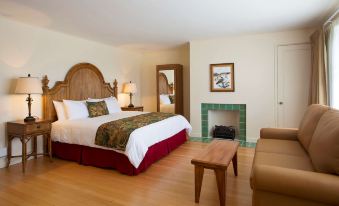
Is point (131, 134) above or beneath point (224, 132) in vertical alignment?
above

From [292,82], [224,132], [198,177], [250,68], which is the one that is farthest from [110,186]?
[292,82]

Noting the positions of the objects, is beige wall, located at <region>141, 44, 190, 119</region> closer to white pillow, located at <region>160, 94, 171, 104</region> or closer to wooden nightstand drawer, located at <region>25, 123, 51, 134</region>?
white pillow, located at <region>160, 94, 171, 104</region>

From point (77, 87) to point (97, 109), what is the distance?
0.73m

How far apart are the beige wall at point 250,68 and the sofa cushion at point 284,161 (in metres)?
2.50

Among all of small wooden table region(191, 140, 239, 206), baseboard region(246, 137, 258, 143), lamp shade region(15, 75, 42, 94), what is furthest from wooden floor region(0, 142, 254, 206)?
baseboard region(246, 137, 258, 143)

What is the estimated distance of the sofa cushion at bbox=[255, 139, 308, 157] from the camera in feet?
7.67

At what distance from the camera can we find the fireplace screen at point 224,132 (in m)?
4.89

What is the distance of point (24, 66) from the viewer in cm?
355

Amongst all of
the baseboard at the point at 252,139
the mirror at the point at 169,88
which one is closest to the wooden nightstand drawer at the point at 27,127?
the mirror at the point at 169,88

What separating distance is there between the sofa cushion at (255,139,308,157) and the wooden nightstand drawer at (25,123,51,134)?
3.22 m

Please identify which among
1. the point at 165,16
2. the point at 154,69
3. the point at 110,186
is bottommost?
the point at 110,186

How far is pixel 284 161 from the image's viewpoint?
2.06 metres

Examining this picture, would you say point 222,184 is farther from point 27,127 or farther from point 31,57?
point 31,57

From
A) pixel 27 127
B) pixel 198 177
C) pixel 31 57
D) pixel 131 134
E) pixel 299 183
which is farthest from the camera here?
pixel 31 57
